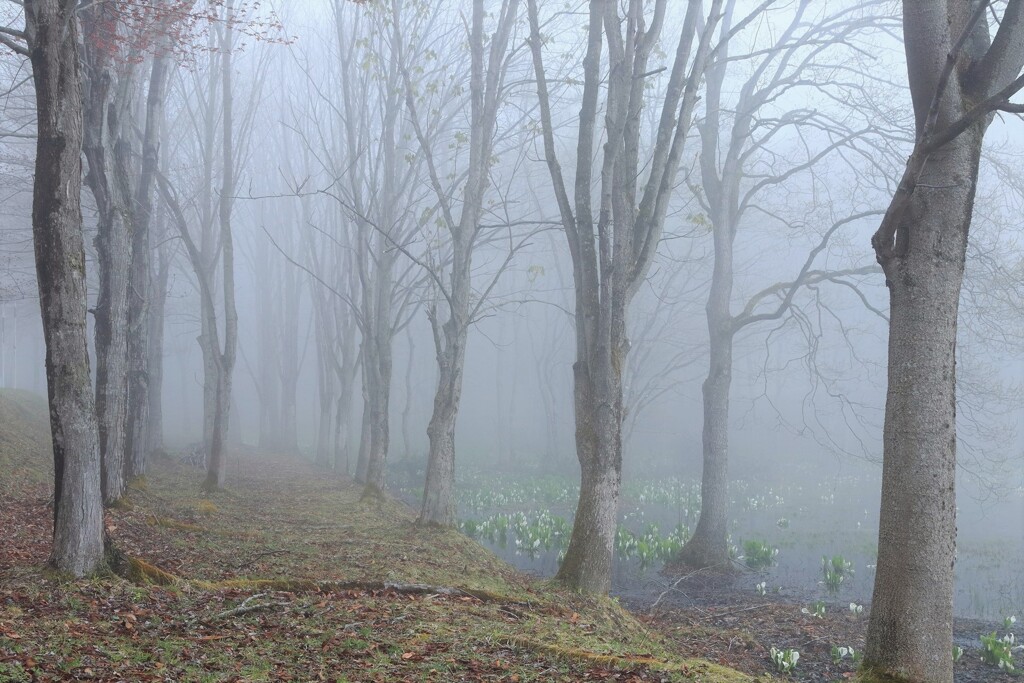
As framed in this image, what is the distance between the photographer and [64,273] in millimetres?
5555

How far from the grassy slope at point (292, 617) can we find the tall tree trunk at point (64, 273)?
0.48 m

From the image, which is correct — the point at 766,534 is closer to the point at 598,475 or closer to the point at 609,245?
the point at 598,475

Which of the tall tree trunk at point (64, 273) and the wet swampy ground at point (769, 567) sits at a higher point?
the tall tree trunk at point (64, 273)

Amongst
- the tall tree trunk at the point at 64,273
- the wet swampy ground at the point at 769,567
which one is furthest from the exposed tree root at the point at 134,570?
the wet swampy ground at the point at 769,567

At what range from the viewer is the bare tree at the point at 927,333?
15.4 ft

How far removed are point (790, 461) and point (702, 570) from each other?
21.4 m

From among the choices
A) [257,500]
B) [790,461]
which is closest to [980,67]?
[257,500]

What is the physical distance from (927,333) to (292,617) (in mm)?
4535

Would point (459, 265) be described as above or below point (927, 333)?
above

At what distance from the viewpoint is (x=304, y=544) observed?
9016mm

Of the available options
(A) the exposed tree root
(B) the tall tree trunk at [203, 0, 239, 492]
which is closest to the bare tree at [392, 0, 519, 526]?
(B) the tall tree trunk at [203, 0, 239, 492]

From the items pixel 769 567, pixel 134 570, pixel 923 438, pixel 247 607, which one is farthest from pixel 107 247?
pixel 769 567

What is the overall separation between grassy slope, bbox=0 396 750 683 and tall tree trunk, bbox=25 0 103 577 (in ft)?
1.57

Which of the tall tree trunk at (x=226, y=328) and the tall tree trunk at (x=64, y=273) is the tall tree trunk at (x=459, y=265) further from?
the tall tree trunk at (x=64, y=273)
